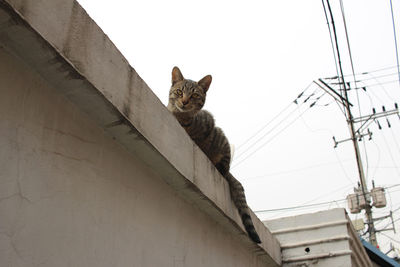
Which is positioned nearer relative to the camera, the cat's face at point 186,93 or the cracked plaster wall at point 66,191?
the cracked plaster wall at point 66,191

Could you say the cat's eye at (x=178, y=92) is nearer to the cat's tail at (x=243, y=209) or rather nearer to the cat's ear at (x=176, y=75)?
the cat's ear at (x=176, y=75)

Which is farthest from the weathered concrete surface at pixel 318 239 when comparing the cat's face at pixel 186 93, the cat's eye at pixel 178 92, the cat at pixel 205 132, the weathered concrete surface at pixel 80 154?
the weathered concrete surface at pixel 80 154

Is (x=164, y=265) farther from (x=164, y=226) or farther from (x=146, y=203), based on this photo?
(x=146, y=203)

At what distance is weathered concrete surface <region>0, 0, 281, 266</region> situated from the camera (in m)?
1.43

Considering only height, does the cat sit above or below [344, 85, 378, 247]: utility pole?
below

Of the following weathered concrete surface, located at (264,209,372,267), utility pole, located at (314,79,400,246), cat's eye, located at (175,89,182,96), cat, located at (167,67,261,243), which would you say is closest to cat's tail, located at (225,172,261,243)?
cat, located at (167,67,261,243)

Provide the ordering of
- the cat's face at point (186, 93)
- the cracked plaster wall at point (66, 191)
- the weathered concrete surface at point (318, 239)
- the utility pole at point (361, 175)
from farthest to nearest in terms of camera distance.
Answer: the utility pole at point (361, 175) → the weathered concrete surface at point (318, 239) → the cat's face at point (186, 93) → the cracked plaster wall at point (66, 191)

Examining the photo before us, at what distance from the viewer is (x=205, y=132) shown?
362cm

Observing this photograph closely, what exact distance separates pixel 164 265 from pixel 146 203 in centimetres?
36

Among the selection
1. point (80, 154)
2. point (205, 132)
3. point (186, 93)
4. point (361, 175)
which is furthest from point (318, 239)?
point (361, 175)

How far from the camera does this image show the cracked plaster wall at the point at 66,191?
1428mm

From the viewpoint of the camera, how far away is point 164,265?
221 centimetres

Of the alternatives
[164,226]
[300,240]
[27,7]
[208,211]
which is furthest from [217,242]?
[27,7]

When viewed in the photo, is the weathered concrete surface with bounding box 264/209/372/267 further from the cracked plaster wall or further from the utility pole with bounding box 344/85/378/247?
the utility pole with bounding box 344/85/378/247
